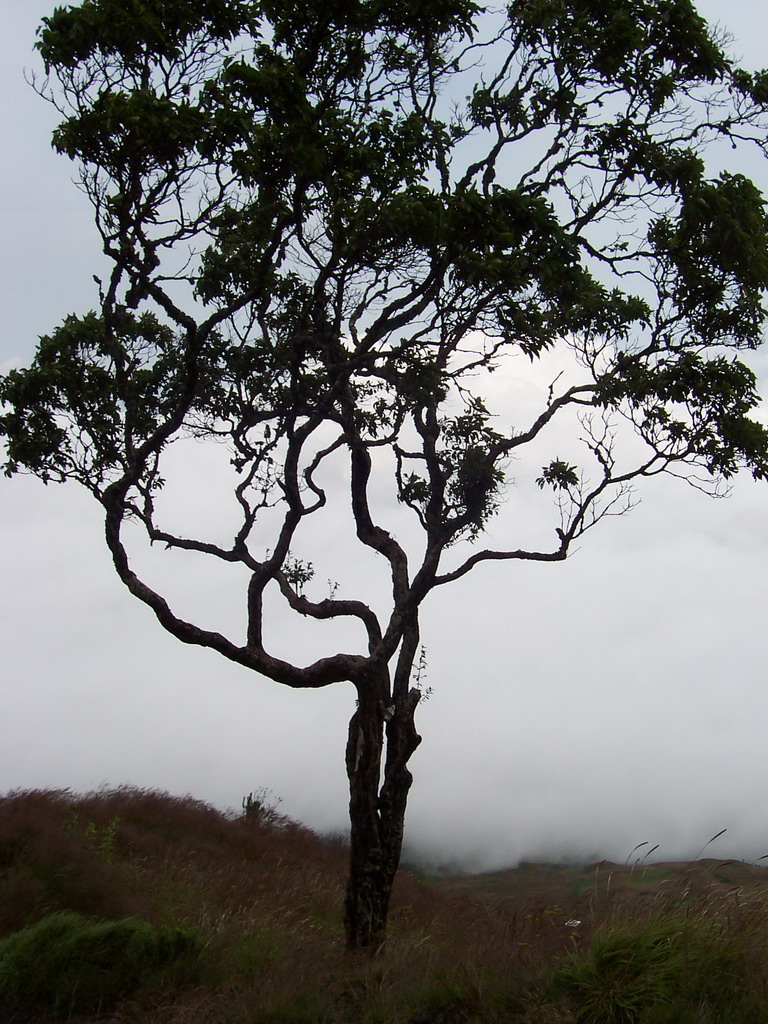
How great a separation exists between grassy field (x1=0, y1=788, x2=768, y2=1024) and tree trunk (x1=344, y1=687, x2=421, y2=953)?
1.21 feet

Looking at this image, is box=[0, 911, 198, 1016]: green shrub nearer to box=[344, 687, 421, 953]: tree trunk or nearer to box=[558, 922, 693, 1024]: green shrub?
box=[344, 687, 421, 953]: tree trunk

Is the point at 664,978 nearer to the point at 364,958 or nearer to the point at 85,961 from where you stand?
the point at 364,958

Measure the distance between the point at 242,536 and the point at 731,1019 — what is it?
27.7 feet

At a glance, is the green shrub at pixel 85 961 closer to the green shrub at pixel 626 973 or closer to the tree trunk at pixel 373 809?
the tree trunk at pixel 373 809

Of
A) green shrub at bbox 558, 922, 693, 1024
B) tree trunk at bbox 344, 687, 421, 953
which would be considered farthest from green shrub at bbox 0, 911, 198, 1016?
green shrub at bbox 558, 922, 693, 1024

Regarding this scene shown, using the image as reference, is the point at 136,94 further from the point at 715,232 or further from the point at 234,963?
the point at 234,963

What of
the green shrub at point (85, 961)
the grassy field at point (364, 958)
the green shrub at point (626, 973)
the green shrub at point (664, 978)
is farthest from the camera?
the green shrub at point (85, 961)

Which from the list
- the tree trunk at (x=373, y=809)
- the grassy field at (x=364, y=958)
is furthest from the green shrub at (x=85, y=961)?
the tree trunk at (x=373, y=809)

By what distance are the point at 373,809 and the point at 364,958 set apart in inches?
69.5

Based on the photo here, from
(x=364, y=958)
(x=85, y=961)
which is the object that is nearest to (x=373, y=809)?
(x=364, y=958)

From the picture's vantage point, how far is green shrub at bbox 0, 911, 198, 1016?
8320mm

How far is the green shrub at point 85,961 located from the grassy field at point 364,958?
14 millimetres

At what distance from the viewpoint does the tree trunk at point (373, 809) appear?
10.4 metres

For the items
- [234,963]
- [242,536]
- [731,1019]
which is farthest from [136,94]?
[731,1019]
